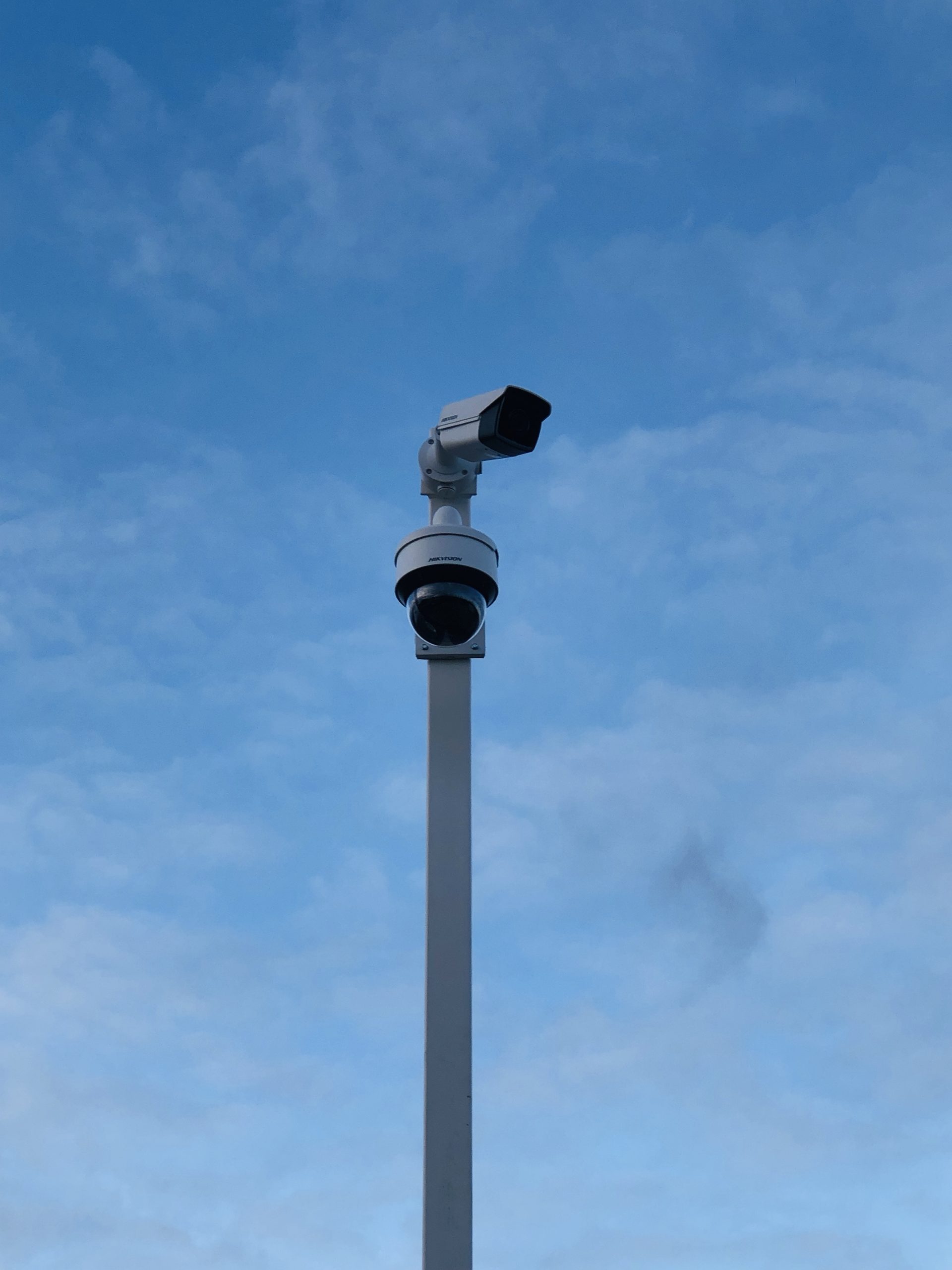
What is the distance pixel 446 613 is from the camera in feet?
17.8

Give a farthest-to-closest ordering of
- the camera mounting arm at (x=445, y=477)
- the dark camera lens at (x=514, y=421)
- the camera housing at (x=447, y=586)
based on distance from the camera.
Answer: the camera mounting arm at (x=445, y=477)
the dark camera lens at (x=514, y=421)
the camera housing at (x=447, y=586)

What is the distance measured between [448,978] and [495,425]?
2186 millimetres

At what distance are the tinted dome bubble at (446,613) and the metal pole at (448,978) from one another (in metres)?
0.11

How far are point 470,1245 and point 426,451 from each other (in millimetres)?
3080

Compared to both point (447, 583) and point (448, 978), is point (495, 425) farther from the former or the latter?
point (448, 978)

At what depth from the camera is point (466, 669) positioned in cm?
551

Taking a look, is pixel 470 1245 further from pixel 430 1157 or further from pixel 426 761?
→ pixel 426 761

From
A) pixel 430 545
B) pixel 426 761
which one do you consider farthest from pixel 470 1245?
pixel 430 545

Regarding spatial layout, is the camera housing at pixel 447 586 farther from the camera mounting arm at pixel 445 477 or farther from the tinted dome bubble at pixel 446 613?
the camera mounting arm at pixel 445 477

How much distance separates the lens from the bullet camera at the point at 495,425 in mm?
5652

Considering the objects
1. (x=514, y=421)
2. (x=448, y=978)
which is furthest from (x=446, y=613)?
(x=448, y=978)

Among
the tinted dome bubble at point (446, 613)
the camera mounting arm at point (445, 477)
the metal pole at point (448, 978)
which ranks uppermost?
the camera mounting arm at point (445, 477)

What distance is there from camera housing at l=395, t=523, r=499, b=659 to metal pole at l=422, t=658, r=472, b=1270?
89 millimetres

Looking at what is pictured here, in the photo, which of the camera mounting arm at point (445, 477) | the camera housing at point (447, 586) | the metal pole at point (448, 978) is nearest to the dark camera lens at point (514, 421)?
the camera mounting arm at point (445, 477)
